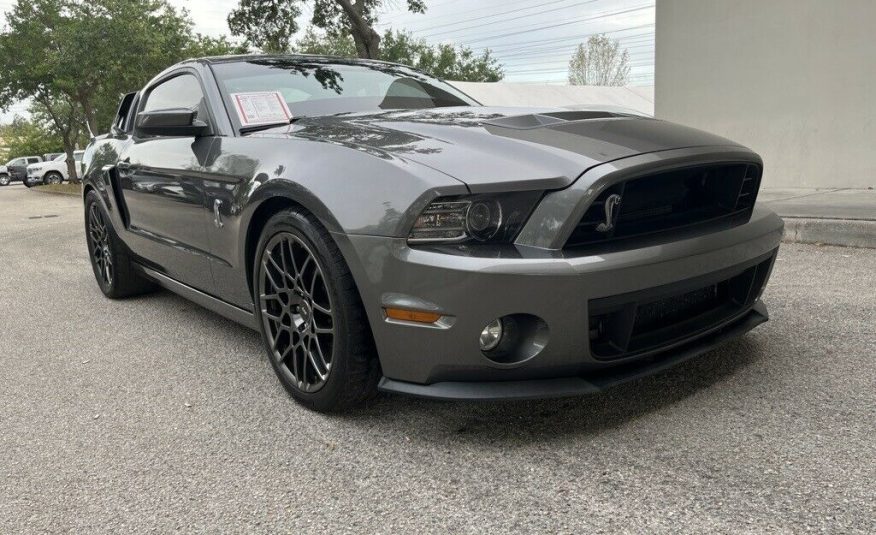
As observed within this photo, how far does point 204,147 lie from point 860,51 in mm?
7063

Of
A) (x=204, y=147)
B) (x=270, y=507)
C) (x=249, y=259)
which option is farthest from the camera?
(x=204, y=147)

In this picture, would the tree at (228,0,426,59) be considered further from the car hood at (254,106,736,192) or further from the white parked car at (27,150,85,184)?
the white parked car at (27,150,85,184)

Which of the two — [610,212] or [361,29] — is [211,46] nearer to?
[361,29]

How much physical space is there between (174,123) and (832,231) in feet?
15.4

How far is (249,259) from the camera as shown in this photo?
2.82 metres

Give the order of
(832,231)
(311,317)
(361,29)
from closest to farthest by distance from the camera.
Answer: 1. (311,317)
2. (832,231)
3. (361,29)

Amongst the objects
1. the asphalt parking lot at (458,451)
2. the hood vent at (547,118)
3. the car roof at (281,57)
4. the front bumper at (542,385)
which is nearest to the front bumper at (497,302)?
the front bumper at (542,385)

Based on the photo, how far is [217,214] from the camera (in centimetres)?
292

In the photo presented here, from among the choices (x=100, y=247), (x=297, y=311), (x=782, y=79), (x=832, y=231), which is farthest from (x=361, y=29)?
(x=297, y=311)

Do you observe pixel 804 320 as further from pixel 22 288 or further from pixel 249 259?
pixel 22 288

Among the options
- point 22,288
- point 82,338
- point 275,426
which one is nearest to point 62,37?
point 22,288

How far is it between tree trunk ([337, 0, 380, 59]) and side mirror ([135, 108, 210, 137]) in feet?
45.3

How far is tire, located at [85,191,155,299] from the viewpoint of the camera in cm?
448

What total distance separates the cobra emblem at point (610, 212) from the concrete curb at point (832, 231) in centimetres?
380
